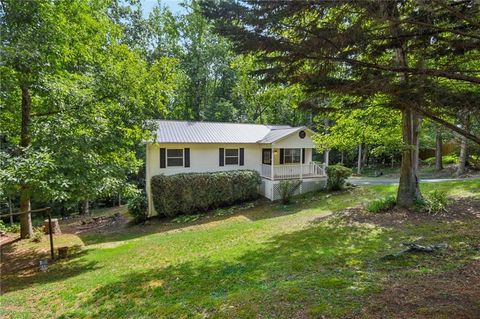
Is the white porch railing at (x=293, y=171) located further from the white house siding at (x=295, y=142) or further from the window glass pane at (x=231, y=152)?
the window glass pane at (x=231, y=152)

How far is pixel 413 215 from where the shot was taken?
876 centimetres

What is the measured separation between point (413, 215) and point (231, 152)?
34.2 ft

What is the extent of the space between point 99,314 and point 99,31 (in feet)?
30.8

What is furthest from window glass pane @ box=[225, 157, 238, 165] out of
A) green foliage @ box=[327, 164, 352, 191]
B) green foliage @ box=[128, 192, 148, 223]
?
green foliage @ box=[327, 164, 352, 191]

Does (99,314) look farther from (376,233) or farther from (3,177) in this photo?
(376,233)

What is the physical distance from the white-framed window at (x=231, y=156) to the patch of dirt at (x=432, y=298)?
1336 centimetres

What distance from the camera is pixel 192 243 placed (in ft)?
29.0

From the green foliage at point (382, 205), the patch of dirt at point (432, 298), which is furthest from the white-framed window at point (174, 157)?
the patch of dirt at point (432, 298)

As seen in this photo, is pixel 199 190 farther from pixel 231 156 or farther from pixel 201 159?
pixel 231 156

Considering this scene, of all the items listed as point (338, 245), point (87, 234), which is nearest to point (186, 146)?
point (87, 234)

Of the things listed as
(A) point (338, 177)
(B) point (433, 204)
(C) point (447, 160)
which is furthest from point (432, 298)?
(C) point (447, 160)

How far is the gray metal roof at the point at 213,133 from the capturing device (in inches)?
618

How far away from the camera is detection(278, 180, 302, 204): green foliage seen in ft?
50.4

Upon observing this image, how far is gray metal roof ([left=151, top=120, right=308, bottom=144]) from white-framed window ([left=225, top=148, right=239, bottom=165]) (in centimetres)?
67
